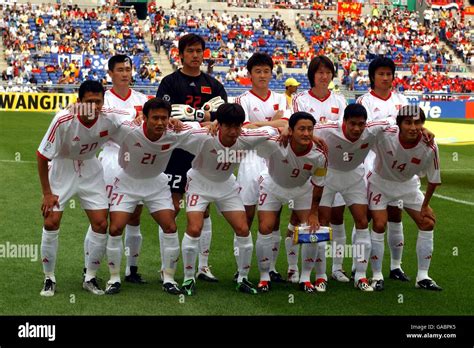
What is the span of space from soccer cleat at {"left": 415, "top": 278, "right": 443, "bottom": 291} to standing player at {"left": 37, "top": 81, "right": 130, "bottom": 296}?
330 centimetres

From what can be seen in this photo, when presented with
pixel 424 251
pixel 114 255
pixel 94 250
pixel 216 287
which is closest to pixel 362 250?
pixel 424 251

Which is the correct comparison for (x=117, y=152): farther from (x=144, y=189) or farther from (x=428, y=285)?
(x=428, y=285)

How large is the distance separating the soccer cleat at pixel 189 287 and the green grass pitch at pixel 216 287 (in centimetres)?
9

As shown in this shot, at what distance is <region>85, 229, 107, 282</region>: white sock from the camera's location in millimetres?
8102

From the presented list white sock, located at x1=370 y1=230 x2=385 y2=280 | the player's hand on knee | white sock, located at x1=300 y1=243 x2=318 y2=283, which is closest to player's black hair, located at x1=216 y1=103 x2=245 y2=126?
white sock, located at x1=300 y1=243 x2=318 y2=283

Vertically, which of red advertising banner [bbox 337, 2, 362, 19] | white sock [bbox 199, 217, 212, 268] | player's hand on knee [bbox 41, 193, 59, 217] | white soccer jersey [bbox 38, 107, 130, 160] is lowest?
white sock [bbox 199, 217, 212, 268]

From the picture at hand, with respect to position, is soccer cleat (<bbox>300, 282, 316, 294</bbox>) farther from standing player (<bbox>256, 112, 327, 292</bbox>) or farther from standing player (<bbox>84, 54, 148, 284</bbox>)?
standing player (<bbox>84, 54, 148, 284</bbox>)

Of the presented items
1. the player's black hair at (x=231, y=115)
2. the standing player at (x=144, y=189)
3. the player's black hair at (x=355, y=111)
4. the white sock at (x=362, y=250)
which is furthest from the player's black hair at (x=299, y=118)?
the white sock at (x=362, y=250)

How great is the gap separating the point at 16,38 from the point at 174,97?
118ft

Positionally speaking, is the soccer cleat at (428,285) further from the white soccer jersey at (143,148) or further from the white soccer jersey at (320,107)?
the white soccer jersey at (143,148)

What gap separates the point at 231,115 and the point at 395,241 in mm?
2554

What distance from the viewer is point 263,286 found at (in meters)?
8.38

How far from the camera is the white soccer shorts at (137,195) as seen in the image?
8.24 metres

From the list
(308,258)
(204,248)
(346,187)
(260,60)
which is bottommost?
(204,248)
